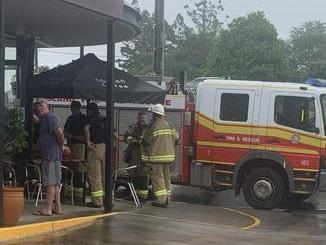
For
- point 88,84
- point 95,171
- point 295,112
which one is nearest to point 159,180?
point 95,171

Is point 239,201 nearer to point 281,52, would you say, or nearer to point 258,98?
point 258,98

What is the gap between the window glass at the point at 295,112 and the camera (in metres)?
13.2

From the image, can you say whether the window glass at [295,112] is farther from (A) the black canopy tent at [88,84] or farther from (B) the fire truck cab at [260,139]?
(A) the black canopy tent at [88,84]

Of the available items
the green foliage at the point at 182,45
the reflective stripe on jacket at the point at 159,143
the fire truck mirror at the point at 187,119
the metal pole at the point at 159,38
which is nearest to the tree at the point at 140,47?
the green foliage at the point at 182,45

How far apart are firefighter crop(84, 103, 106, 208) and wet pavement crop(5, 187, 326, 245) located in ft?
2.06

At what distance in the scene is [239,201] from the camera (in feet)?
49.0

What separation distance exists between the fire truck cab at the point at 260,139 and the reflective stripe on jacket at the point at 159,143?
1.97 m

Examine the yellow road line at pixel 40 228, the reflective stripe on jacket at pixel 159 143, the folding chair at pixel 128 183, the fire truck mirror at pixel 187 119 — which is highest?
the fire truck mirror at pixel 187 119

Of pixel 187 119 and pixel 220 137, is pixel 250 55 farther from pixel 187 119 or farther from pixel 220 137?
pixel 220 137

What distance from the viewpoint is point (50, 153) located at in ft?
31.6

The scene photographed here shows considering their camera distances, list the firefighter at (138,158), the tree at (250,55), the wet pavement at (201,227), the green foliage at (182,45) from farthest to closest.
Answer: the green foliage at (182,45), the tree at (250,55), the firefighter at (138,158), the wet pavement at (201,227)

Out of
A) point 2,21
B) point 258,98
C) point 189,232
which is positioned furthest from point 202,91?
point 2,21

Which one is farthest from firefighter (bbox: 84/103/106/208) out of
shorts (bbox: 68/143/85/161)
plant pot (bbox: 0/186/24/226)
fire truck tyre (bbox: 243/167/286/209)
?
fire truck tyre (bbox: 243/167/286/209)

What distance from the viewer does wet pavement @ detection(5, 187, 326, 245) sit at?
8.60 m
